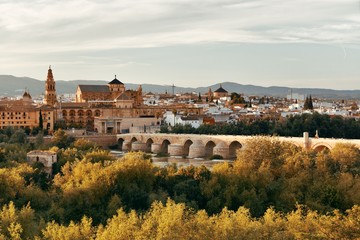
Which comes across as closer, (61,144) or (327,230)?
(327,230)

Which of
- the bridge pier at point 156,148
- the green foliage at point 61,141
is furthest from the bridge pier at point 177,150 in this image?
the green foliage at point 61,141

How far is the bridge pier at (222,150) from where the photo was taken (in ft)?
125

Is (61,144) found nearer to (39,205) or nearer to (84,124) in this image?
(84,124)

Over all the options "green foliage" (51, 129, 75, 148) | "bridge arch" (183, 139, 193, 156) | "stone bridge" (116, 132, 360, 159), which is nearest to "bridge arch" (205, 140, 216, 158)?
"stone bridge" (116, 132, 360, 159)

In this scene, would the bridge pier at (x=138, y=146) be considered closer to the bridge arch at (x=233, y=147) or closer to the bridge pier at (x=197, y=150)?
the bridge pier at (x=197, y=150)

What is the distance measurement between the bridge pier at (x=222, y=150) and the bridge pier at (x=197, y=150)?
154 centimetres

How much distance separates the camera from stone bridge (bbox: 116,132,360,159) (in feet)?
109

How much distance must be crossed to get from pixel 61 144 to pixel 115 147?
33.5 ft

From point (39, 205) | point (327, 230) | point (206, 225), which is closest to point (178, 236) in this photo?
point (206, 225)

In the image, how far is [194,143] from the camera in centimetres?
4094

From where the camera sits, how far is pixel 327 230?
39.3 ft

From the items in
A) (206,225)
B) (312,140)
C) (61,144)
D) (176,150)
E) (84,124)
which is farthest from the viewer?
(84,124)

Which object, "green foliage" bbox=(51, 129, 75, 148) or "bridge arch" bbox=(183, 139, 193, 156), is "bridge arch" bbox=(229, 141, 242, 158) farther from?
"green foliage" bbox=(51, 129, 75, 148)

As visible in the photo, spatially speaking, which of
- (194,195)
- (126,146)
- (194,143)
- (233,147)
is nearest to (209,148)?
(194,143)
